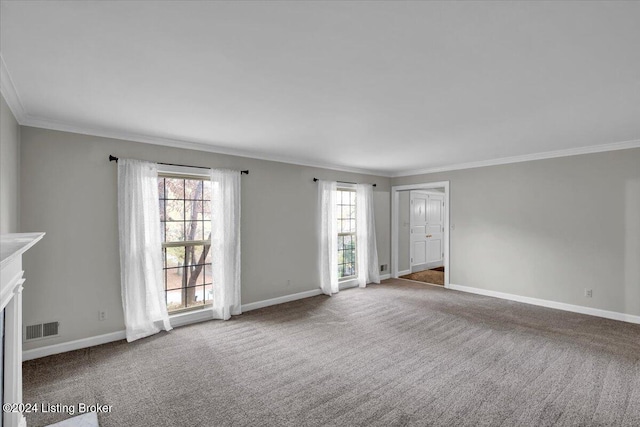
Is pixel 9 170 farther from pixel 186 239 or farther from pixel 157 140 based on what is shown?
pixel 186 239

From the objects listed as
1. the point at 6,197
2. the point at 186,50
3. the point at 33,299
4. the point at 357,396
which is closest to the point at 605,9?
the point at 186,50

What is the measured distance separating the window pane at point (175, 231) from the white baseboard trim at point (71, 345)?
1.25 metres

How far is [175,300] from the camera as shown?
4.30 meters

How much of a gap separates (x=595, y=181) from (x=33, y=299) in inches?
284

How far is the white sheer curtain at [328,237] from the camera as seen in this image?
568 centimetres

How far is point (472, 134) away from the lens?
3748 mm

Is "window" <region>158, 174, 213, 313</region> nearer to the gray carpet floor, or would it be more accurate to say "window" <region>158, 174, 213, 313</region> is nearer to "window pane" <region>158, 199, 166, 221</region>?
"window pane" <region>158, 199, 166, 221</region>

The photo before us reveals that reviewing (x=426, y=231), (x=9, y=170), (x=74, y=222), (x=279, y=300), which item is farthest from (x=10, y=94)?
(x=426, y=231)

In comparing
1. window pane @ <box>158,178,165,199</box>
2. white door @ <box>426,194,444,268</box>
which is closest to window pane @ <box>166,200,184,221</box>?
window pane @ <box>158,178,165,199</box>

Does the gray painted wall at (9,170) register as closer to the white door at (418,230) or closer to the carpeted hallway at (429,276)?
the carpeted hallway at (429,276)

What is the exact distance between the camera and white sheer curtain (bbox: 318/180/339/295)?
568cm

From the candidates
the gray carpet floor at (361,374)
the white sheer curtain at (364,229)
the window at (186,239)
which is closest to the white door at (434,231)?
the white sheer curtain at (364,229)

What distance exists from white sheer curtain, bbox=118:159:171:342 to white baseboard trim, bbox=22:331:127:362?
0.20m

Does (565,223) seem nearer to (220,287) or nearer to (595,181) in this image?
(595,181)
